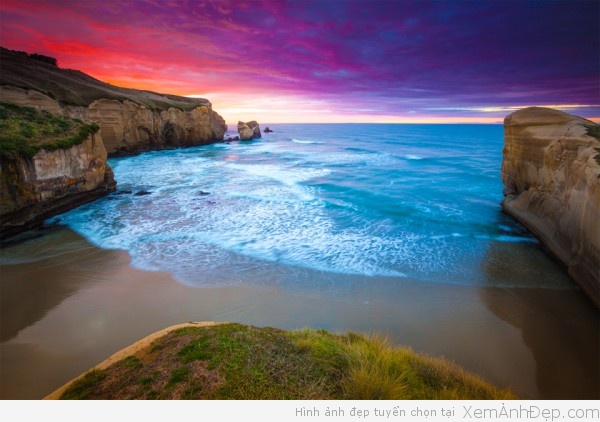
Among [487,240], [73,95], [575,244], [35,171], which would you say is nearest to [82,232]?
[35,171]

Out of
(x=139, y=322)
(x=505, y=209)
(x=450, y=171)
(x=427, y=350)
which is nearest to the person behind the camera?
(x=427, y=350)

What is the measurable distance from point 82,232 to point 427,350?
15.3 m

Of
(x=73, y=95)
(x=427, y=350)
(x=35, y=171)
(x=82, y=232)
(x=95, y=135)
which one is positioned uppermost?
(x=73, y=95)

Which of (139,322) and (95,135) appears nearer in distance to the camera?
(139,322)

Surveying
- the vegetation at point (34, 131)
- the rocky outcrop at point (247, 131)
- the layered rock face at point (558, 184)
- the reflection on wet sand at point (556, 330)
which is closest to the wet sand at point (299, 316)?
the reflection on wet sand at point (556, 330)

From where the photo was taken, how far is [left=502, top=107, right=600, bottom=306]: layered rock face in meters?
9.46

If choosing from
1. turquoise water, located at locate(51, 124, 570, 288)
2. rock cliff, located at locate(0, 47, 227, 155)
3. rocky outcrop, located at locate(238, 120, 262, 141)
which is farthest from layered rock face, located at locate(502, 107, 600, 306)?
rocky outcrop, located at locate(238, 120, 262, 141)

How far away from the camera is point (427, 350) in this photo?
720cm

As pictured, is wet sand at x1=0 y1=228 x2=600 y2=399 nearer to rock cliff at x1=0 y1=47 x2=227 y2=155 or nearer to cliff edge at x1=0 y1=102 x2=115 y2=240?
cliff edge at x1=0 y1=102 x2=115 y2=240

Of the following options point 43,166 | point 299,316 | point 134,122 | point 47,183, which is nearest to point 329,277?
point 299,316

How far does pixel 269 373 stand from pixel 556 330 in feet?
25.7

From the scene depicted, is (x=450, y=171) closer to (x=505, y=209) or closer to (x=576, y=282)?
(x=505, y=209)

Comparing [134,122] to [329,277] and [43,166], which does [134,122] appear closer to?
[43,166]

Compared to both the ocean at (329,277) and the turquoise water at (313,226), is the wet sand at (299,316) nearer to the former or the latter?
the ocean at (329,277)
